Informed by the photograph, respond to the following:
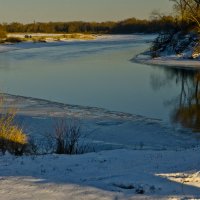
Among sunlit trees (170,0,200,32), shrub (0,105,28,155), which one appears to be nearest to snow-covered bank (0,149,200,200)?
shrub (0,105,28,155)

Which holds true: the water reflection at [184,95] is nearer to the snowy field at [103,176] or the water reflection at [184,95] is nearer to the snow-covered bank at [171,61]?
the snow-covered bank at [171,61]

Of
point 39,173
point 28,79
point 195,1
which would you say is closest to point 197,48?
point 195,1

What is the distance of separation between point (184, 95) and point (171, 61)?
1377cm

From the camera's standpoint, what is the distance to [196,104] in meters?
13.5

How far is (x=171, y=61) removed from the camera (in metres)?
28.7

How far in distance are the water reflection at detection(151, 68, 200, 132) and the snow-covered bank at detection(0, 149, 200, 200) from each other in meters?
4.55

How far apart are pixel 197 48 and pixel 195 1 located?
615cm

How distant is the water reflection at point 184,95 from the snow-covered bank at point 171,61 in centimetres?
186

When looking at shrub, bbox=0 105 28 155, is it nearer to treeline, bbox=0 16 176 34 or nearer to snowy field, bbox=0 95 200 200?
snowy field, bbox=0 95 200 200

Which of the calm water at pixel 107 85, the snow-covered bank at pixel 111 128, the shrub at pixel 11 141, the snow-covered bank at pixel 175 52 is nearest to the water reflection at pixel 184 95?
the calm water at pixel 107 85

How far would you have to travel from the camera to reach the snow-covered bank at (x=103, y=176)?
4.37 m

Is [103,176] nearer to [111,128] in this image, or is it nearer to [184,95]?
[111,128]

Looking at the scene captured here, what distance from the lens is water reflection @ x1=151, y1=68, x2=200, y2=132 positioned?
1124 centimetres

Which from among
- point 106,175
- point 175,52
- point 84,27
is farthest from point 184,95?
point 84,27
